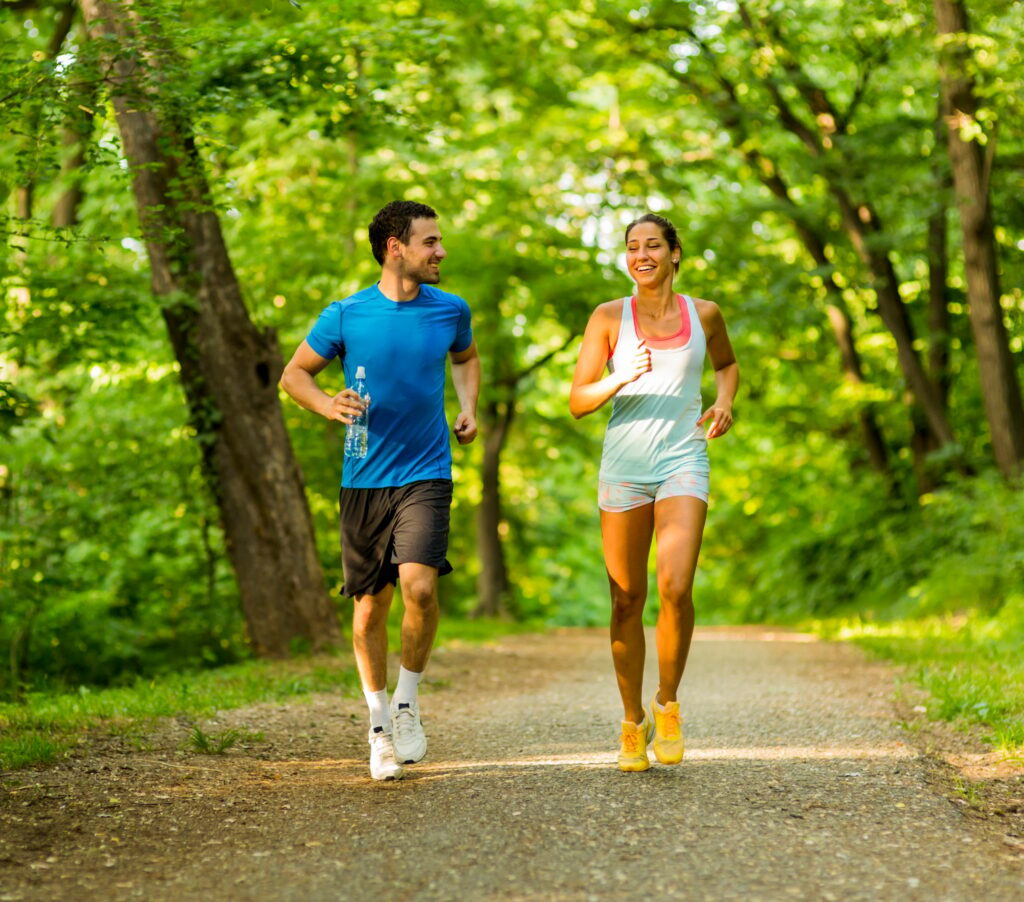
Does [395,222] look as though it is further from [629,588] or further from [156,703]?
[156,703]

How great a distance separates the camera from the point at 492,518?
1956 centimetres

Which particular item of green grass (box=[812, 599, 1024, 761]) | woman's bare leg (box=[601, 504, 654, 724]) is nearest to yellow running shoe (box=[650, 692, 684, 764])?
woman's bare leg (box=[601, 504, 654, 724])

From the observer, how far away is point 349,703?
7.67 m

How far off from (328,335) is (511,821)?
2.08 m

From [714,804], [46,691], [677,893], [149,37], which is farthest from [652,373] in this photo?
[46,691]

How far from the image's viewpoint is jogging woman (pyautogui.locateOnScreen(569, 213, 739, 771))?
5035 millimetres

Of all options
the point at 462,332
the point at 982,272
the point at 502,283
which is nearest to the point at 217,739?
the point at 462,332

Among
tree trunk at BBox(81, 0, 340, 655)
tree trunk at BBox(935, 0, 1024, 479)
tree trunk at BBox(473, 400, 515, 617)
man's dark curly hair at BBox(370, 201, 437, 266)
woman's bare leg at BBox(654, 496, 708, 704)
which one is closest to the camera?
woman's bare leg at BBox(654, 496, 708, 704)

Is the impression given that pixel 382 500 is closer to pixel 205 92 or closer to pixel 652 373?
pixel 652 373

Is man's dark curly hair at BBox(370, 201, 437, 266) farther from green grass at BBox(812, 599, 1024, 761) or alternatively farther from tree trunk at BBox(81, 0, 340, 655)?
tree trunk at BBox(81, 0, 340, 655)

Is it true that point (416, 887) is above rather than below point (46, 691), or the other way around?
above

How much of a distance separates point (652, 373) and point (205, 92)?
3918mm

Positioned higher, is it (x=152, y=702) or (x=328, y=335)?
(x=328, y=335)

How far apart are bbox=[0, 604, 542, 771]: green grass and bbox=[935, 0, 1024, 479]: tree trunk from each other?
8.76m
